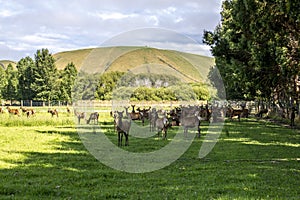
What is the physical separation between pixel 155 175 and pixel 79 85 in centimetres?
5141

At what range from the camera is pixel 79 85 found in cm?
6191

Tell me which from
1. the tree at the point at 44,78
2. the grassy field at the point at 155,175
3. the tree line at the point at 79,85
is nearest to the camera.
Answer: the grassy field at the point at 155,175

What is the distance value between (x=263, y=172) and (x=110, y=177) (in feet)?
15.5

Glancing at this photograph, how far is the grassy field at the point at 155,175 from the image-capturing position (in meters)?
9.44

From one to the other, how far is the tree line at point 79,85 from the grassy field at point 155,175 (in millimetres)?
28512

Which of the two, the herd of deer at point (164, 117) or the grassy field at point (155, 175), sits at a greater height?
the herd of deer at point (164, 117)

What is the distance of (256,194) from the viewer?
9375 mm

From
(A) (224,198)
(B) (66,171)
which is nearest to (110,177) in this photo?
(B) (66,171)

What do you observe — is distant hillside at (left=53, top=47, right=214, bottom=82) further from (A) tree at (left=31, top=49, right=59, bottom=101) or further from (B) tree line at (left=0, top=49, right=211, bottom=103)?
(A) tree at (left=31, top=49, right=59, bottom=101)

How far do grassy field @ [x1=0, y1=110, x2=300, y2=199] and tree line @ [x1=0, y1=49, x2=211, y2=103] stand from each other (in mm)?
28512

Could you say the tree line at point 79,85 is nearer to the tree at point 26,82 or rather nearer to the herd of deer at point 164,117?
the tree at point 26,82

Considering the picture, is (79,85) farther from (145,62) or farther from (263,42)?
(263,42)

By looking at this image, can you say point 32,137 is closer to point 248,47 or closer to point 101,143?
point 101,143

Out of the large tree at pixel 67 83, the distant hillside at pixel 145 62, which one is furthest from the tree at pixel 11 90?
the distant hillside at pixel 145 62
